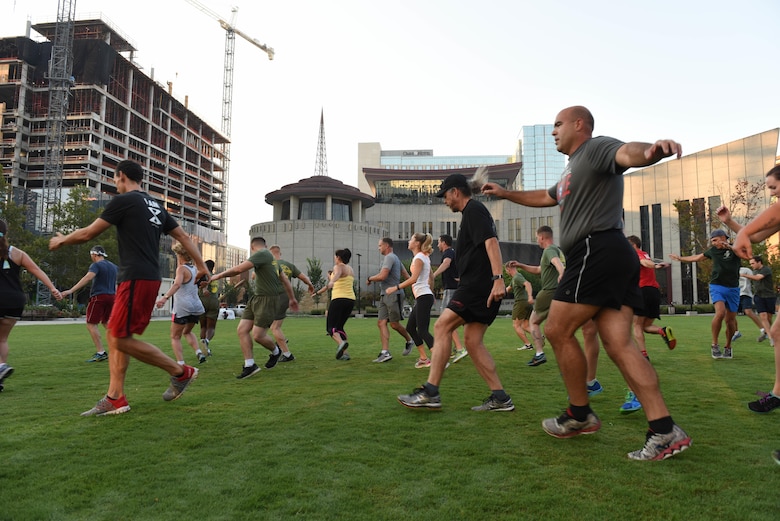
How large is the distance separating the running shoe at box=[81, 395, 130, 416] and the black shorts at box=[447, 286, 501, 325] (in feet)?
9.78

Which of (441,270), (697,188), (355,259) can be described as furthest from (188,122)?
(441,270)

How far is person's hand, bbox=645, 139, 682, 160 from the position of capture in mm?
2717

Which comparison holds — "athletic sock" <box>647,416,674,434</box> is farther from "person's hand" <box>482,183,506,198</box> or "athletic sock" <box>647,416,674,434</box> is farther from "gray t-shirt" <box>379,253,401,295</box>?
"gray t-shirt" <box>379,253,401,295</box>

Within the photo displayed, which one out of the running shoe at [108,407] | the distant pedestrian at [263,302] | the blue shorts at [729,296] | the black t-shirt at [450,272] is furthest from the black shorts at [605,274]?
the blue shorts at [729,296]

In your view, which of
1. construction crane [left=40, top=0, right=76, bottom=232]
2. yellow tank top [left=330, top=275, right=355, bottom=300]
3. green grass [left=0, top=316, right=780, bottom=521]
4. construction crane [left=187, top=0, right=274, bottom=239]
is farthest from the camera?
construction crane [left=187, top=0, right=274, bottom=239]

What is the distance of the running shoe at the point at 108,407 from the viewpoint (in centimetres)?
437

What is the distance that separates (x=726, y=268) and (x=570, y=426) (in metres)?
6.27

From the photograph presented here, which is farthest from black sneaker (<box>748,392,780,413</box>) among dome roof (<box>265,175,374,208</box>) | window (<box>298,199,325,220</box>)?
window (<box>298,199,325,220</box>)

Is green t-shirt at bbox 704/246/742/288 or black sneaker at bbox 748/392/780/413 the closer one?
black sneaker at bbox 748/392/780/413

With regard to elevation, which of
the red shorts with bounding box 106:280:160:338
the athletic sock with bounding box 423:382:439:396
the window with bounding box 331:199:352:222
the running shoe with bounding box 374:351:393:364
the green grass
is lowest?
the running shoe with bounding box 374:351:393:364

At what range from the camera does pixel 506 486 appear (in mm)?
2648

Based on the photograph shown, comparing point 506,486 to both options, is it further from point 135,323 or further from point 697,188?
point 697,188

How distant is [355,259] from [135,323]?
6202cm

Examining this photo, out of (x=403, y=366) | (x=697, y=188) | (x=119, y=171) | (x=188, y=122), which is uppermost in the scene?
(x=188, y=122)
